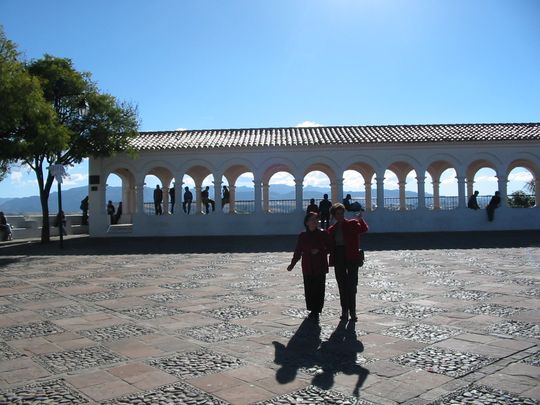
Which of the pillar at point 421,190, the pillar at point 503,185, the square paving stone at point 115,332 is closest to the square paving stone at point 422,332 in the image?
the square paving stone at point 115,332

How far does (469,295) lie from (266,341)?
4.19 meters

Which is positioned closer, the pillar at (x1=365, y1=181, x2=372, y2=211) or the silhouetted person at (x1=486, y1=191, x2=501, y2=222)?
the silhouetted person at (x1=486, y1=191, x2=501, y2=222)

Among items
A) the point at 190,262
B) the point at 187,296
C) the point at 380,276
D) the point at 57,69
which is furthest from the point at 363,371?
the point at 57,69

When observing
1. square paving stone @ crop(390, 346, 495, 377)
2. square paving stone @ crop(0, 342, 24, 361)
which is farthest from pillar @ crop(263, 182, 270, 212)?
square paving stone @ crop(390, 346, 495, 377)

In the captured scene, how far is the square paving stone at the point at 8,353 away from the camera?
17.6 feet

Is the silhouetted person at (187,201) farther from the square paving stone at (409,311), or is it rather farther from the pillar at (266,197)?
the square paving stone at (409,311)

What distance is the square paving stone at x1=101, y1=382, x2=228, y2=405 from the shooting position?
4.08m

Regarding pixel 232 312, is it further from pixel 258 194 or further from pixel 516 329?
pixel 258 194

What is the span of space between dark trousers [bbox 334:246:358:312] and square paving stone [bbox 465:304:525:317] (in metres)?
1.72

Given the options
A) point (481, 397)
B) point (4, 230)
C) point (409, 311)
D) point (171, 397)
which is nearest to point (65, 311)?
point (171, 397)

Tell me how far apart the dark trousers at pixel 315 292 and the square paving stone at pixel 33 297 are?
15.0 feet

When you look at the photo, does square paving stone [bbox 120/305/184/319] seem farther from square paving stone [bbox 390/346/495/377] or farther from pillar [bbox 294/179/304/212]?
pillar [bbox 294/179/304/212]

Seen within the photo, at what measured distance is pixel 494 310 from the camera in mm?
7191

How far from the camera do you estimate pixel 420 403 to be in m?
4.00
